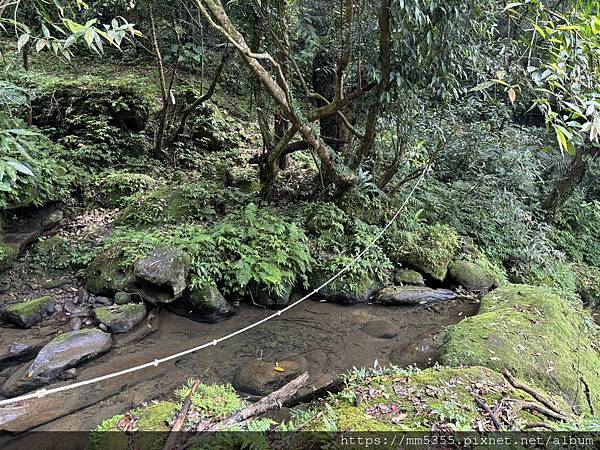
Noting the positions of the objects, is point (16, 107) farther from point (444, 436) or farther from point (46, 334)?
point (444, 436)

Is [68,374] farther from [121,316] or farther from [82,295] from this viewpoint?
[82,295]

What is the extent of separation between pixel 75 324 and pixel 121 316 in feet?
1.75

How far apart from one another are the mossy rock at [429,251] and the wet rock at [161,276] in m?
3.45

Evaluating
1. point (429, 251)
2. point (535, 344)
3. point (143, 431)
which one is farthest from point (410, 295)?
point (143, 431)

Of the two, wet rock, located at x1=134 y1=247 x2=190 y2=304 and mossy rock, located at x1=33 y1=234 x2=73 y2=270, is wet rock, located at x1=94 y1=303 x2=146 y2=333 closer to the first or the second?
wet rock, located at x1=134 y1=247 x2=190 y2=304

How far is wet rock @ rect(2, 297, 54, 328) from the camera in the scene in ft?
15.1

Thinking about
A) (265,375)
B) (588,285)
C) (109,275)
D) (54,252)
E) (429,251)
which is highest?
(54,252)

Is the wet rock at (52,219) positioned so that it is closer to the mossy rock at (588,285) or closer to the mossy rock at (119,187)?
the mossy rock at (119,187)

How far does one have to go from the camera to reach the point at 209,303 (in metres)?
5.14

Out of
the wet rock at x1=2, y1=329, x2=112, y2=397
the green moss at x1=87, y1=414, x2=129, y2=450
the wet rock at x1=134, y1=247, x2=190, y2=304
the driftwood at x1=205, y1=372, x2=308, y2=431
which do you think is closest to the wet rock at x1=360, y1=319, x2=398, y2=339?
the driftwood at x1=205, y1=372, x2=308, y2=431

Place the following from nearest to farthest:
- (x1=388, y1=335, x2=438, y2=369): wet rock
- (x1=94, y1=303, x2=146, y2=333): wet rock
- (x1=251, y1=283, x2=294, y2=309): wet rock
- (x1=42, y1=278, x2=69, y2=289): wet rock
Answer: (x1=388, y1=335, x2=438, y2=369): wet rock < (x1=94, y1=303, x2=146, y2=333): wet rock < (x1=42, y1=278, x2=69, y2=289): wet rock < (x1=251, y1=283, x2=294, y2=309): wet rock

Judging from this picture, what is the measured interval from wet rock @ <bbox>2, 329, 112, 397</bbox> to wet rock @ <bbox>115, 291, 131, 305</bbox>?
58cm

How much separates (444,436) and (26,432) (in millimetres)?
3369

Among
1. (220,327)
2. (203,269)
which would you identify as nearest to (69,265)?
(203,269)
